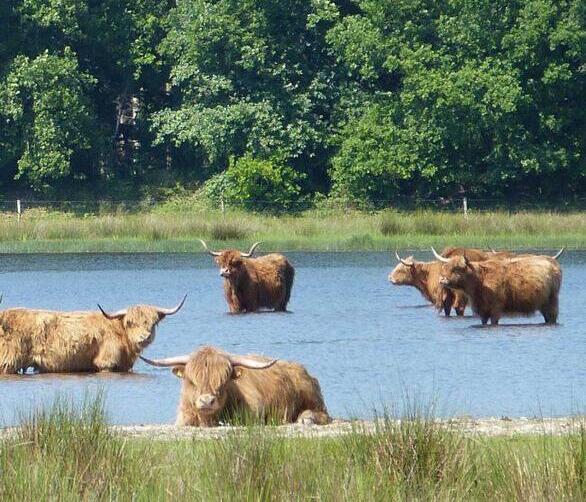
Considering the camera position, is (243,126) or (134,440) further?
(243,126)

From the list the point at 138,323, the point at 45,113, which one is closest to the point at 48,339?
the point at 138,323

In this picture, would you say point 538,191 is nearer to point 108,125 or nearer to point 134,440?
point 108,125

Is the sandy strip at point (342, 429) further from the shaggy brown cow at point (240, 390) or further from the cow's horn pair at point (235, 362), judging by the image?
the cow's horn pair at point (235, 362)

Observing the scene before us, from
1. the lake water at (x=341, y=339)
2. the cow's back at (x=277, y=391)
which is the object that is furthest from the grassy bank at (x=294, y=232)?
A: the cow's back at (x=277, y=391)

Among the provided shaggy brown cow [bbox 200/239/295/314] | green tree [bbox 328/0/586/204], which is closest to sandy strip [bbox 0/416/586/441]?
shaggy brown cow [bbox 200/239/295/314]

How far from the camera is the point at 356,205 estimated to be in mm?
41938

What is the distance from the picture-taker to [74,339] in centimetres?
1597

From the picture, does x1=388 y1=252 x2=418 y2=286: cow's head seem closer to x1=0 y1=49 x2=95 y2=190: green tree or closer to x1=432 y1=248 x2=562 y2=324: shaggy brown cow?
x1=432 y1=248 x2=562 y2=324: shaggy brown cow

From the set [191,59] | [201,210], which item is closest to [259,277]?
[201,210]

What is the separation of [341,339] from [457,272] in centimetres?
217

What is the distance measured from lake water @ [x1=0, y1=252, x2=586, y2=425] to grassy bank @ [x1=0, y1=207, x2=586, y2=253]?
1.22 metres

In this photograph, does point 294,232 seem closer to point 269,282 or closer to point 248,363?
point 269,282

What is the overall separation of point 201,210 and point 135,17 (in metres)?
6.83

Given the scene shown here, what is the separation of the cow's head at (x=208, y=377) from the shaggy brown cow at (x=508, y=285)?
9.74 meters
